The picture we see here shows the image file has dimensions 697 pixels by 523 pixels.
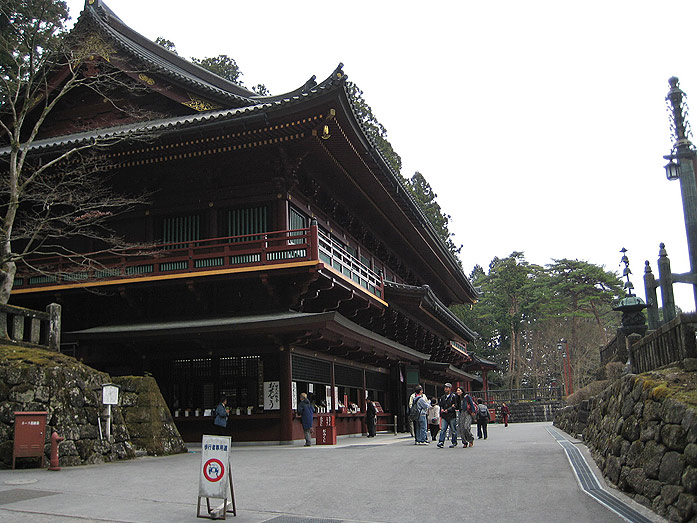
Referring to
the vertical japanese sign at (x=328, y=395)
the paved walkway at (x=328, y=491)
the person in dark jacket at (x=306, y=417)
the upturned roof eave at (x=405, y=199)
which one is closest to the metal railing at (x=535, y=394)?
the upturned roof eave at (x=405, y=199)

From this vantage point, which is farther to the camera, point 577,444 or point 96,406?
point 577,444

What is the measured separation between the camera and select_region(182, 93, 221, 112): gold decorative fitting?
21516mm

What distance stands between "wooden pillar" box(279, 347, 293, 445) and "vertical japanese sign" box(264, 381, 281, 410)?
5.8 inches

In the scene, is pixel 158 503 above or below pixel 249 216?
below

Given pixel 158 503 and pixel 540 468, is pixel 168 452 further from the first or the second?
pixel 540 468

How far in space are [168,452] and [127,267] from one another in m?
6.98

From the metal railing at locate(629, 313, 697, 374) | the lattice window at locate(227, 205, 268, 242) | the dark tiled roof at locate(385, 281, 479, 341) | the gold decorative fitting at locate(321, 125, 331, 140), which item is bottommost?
the metal railing at locate(629, 313, 697, 374)

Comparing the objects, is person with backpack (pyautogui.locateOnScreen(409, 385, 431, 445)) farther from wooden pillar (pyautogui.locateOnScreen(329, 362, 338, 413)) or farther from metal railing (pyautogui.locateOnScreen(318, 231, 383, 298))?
metal railing (pyautogui.locateOnScreen(318, 231, 383, 298))

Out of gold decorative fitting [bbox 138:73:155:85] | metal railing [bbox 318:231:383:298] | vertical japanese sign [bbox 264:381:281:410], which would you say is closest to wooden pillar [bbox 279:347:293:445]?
vertical japanese sign [bbox 264:381:281:410]

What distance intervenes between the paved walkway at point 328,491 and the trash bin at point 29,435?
0.37 meters

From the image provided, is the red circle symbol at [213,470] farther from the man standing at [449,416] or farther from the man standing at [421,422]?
the man standing at [421,422]

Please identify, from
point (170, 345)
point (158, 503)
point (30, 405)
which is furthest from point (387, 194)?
point (158, 503)

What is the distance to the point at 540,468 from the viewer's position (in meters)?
11.1

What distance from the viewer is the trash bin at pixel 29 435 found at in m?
11.1
